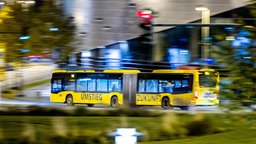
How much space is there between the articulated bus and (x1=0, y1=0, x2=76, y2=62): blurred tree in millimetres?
2525

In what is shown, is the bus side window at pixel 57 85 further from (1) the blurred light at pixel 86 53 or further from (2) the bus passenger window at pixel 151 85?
(1) the blurred light at pixel 86 53

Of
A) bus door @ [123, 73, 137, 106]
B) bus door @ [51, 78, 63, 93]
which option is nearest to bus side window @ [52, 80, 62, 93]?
bus door @ [51, 78, 63, 93]

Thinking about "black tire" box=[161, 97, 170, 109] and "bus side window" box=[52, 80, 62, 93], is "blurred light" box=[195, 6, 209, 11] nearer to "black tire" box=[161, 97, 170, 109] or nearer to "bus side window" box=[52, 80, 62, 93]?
"black tire" box=[161, 97, 170, 109]

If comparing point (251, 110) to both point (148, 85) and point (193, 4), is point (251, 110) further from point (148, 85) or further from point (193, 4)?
point (193, 4)

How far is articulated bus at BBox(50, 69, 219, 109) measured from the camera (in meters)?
31.6

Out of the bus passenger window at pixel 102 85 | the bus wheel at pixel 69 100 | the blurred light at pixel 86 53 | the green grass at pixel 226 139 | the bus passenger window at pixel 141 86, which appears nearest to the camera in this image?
the green grass at pixel 226 139

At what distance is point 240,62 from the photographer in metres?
9.92

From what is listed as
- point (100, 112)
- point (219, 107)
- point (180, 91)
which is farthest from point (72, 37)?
point (219, 107)

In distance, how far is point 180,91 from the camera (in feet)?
104

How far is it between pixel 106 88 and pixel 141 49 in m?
18.6

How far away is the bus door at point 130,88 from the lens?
32062mm

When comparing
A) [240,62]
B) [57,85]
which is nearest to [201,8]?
[57,85]

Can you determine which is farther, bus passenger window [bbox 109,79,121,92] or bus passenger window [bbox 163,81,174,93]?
bus passenger window [bbox 109,79,121,92]

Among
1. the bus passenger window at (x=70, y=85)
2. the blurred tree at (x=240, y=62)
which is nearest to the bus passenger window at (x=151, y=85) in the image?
the bus passenger window at (x=70, y=85)
